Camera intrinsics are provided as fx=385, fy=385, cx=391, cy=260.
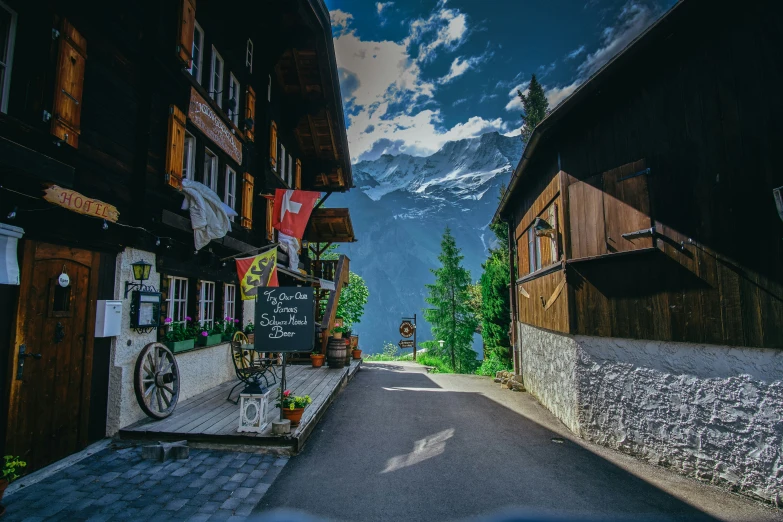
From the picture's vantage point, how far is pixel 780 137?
170 inches

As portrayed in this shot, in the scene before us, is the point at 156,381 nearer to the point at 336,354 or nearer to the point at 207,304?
the point at 207,304

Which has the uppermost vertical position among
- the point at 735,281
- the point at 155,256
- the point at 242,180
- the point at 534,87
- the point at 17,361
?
the point at 534,87

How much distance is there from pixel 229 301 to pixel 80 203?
17.3 feet

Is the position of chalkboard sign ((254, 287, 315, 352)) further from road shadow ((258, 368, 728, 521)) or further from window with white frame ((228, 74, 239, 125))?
window with white frame ((228, 74, 239, 125))

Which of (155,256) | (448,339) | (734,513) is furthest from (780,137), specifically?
(448,339)

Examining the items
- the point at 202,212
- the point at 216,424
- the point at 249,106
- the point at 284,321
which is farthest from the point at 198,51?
the point at 216,424

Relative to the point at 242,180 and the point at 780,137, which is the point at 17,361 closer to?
the point at 242,180

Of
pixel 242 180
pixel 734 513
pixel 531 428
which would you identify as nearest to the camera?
pixel 734 513

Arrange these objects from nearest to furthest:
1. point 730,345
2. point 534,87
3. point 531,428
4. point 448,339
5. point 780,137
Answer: point 780,137 → point 730,345 → point 531,428 → point 534,87 → point 448,339

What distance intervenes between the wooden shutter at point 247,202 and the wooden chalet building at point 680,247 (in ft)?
22.9

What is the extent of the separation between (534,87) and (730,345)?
930 inches

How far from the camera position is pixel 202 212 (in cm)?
703

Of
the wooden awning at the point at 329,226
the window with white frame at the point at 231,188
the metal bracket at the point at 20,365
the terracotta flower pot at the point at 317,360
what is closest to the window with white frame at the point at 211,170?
the window with white frame at the point at 231,188

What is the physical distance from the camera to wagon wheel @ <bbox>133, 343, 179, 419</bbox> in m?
5.50
